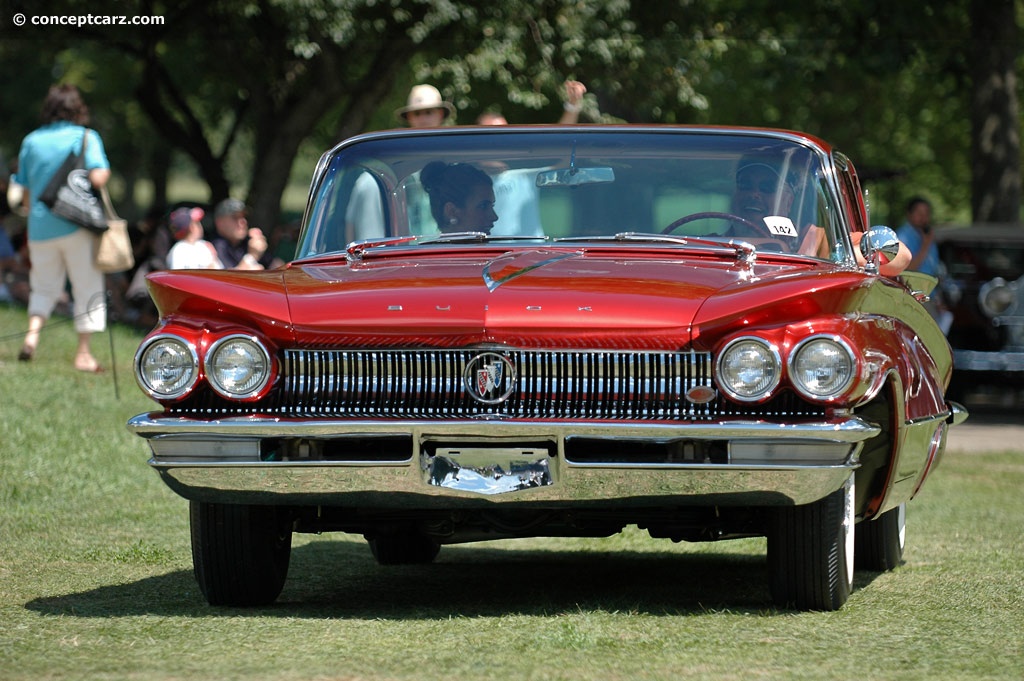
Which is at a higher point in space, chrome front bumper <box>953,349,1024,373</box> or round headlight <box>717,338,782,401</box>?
round headlight <box>717,338,782,401</box>

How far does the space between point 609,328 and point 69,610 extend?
6.71 ft

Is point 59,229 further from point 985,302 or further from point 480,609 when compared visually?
point 985,302

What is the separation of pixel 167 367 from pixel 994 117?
17.9 meters

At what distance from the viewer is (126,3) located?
22438 millimetres

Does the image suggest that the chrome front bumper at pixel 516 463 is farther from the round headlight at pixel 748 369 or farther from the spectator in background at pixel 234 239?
the spectator in background at pixel 234 239

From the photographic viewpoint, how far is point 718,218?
624 centimetres

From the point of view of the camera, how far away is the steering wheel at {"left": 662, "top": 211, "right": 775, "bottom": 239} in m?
6.14

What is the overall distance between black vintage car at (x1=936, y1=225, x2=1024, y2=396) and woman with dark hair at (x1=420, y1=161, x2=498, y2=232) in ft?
33.8

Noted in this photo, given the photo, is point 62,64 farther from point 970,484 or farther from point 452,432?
point 452,432

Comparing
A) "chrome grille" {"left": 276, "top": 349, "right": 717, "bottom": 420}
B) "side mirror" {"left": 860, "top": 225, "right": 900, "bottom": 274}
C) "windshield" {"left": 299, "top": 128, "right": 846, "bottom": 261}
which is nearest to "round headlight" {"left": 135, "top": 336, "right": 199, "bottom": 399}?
"chrome grille" {"left": 276, "top": 349, "right": 717, "bottom": 420}

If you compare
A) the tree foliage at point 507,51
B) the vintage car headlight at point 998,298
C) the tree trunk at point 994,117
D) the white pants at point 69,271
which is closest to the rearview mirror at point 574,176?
the white pants at point 69,271

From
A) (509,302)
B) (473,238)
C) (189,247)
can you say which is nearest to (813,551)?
(509,302)

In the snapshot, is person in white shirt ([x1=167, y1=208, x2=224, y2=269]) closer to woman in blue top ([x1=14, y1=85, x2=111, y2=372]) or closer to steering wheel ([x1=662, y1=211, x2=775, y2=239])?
woman in blue top ([x1=14, y1=85, x2=111, y2=372])

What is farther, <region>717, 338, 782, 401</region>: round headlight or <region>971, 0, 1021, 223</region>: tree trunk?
<region>971, 0, 1021, 223</region>: tree trunk
